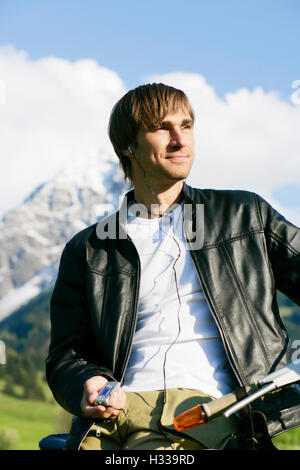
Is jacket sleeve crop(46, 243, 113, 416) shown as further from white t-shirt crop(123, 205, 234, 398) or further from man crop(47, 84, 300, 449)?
white t-shirt crop(123, 205, 234, 398)

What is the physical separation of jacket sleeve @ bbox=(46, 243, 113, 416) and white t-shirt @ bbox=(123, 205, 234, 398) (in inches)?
10.1

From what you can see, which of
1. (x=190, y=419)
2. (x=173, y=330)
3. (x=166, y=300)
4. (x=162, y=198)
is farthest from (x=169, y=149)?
(x=190, y=419)

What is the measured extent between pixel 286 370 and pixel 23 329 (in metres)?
193

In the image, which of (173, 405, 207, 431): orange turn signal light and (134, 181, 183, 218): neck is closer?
(173, 405, 207, 431): orange turn signal light

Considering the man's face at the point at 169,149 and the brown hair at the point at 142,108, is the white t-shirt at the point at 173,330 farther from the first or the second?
the brown hair at the point at 142,108

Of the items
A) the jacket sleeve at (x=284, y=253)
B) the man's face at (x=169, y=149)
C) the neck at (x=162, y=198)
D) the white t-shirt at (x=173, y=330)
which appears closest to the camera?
the white t-shirt at (x=173, y=330)

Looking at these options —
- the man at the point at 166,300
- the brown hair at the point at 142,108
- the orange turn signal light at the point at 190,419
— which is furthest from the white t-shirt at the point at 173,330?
the brown hair at the point at 142,108

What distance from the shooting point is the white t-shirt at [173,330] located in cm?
332

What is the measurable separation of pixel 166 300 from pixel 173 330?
0.21 m

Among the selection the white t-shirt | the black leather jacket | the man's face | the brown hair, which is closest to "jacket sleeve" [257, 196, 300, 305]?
the black leather jacket

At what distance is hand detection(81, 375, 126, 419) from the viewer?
3143 millimetres
